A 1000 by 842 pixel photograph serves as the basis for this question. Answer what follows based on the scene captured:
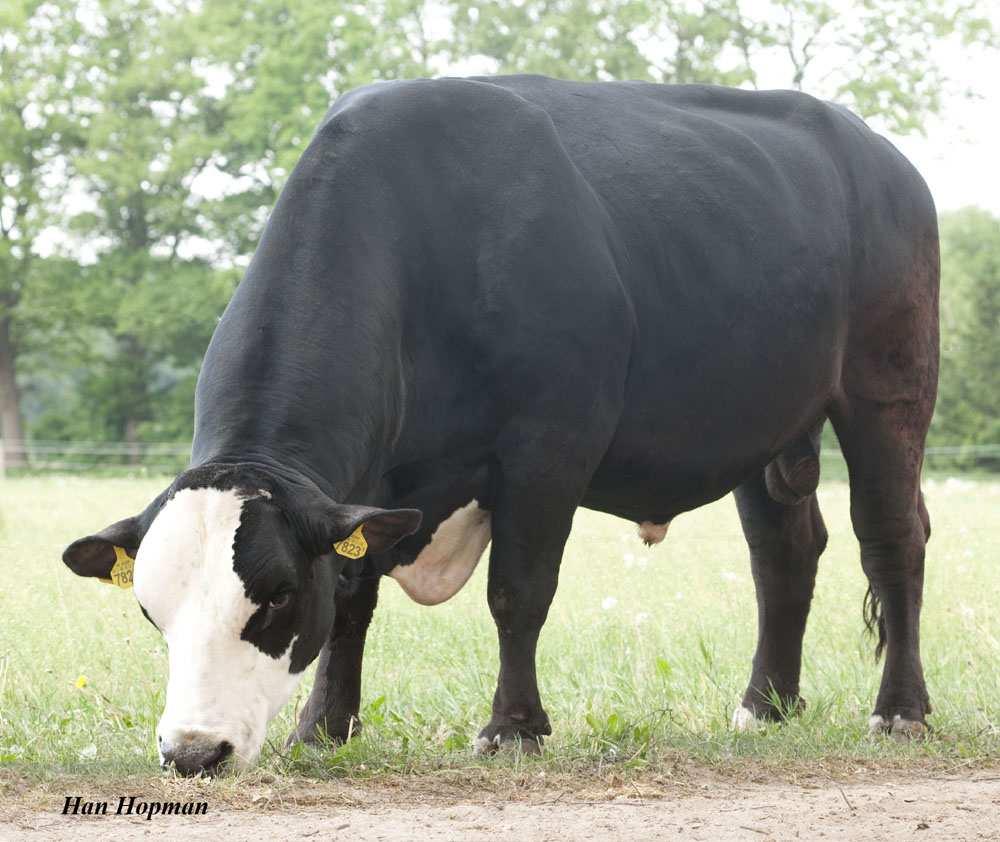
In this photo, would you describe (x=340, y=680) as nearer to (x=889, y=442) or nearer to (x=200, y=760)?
(x=200, y=760)

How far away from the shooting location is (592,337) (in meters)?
5.05

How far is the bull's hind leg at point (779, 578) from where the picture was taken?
6418 millimetres

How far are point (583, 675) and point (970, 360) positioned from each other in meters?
29.7

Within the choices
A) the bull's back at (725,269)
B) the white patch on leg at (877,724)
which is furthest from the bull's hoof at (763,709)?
the bull's back at (725,269)

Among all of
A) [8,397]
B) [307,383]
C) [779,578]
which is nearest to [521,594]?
[307,383]

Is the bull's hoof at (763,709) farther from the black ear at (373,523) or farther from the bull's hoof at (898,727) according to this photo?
the black ear at (373,523)

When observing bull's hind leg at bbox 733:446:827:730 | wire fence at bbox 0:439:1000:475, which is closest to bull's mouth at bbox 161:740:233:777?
bull's hind leg at bbox 733:446:827:730

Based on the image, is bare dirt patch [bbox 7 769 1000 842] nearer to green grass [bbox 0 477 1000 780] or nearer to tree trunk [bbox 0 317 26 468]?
green grass [bbox 0 477 1000 780]

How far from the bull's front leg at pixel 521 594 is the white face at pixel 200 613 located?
1.17 metres

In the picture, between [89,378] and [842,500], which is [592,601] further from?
[89,378]

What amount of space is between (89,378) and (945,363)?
834 inches

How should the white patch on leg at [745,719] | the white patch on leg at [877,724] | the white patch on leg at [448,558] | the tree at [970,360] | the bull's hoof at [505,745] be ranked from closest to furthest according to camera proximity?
1. the bull's hoof at [505,745]
2. the white patch on leg at [448,558]
3. the white patch on leg at [877,724]
4. the white patch on leg at [745,719]
5. the tree at [970,360]

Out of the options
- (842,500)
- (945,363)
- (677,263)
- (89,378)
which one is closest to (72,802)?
(677,263)
